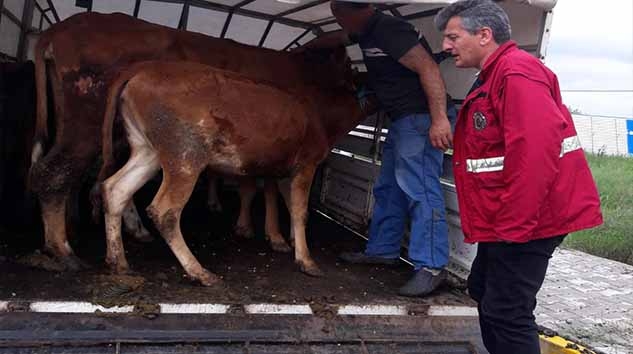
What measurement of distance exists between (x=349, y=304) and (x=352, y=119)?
1746 millimetres

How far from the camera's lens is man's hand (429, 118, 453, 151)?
168 inches

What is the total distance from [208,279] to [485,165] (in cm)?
190

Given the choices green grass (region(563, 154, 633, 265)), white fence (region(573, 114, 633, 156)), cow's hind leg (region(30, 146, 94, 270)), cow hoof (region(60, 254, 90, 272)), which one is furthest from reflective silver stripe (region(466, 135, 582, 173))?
white fence (region(573, 114, 633, 156))

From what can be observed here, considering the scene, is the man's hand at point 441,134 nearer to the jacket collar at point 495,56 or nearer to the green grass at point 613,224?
the jacket collar at point 495,56

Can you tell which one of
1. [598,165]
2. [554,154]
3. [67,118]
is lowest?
[598,165]

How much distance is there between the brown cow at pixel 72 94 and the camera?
170 inches

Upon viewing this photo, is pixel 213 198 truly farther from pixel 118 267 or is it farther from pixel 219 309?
pixel 219 309

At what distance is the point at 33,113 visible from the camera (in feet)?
16.9

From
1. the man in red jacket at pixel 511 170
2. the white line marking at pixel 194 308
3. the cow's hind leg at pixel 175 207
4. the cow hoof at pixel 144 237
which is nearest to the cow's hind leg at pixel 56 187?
the cow's hind leg at pixel 175 207

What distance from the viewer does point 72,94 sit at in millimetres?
4367

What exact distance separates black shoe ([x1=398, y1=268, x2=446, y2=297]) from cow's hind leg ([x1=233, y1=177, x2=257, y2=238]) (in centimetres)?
170

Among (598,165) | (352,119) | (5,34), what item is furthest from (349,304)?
(598,165)

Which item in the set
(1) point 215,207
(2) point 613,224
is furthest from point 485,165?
(2) point 613,224

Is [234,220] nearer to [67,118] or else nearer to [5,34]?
[67,118]
